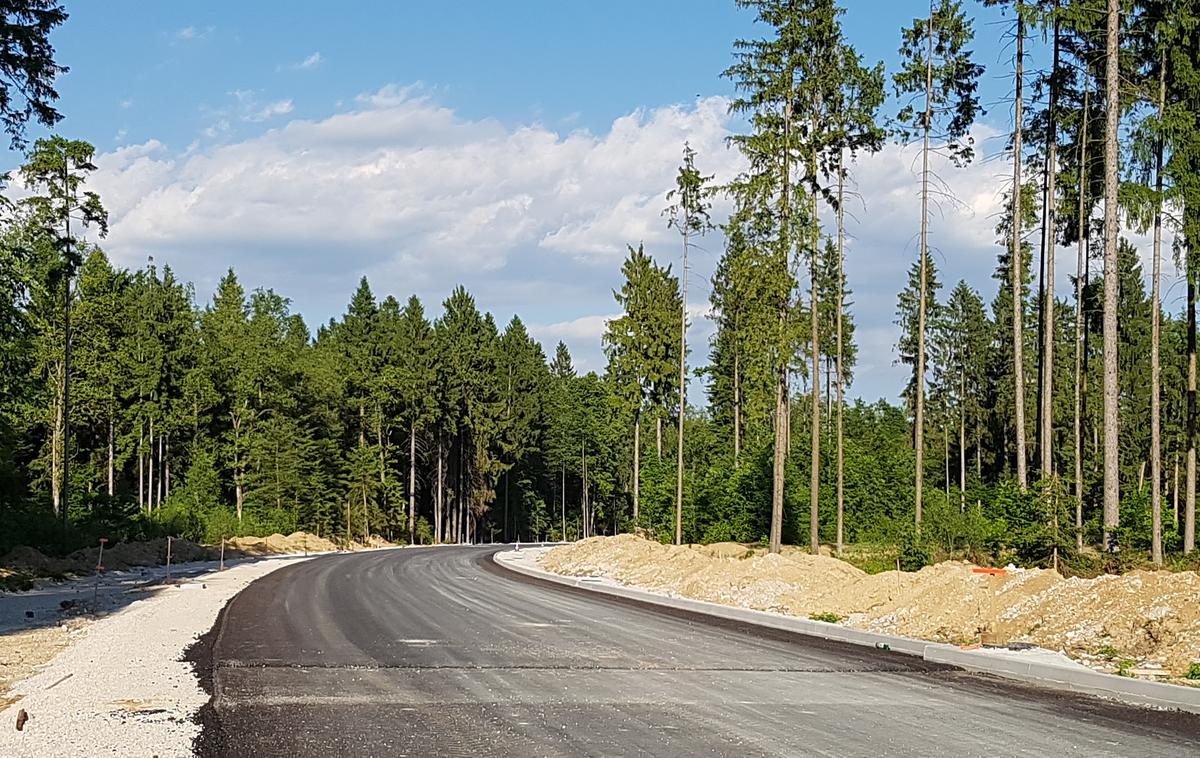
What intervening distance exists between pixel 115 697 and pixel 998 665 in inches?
426

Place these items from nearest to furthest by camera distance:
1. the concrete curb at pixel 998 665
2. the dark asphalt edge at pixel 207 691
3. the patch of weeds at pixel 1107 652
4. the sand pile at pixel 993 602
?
1. the dark asphalt edge at pixel 207 691
2. the concrete curb at pixel 998 665
3. the patch of weeds at pixel 1107 652
4. the sand pile at pixel 993 602

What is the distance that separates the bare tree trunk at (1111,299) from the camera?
22422 mm

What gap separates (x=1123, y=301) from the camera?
6719cm

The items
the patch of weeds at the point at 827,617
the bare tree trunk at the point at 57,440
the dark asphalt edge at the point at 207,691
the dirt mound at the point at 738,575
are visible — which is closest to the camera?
the dark asphalt edge at the point at 207,691

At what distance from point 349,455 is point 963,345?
48304 mm

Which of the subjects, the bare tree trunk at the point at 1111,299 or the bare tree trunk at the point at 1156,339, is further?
the bare tree trunk at the point at 1156,339

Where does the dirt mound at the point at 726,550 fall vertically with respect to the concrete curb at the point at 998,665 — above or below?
below

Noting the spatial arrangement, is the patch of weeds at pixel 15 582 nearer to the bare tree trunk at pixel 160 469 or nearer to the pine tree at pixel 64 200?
the pine tree at pixel 64 200

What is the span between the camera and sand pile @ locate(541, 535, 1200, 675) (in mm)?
14570

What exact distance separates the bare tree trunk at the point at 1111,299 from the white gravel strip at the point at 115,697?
1831 centimetres

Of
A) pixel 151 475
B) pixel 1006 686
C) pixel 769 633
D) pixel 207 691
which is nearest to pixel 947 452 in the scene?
pixel 151 475

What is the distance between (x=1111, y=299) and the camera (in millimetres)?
22953

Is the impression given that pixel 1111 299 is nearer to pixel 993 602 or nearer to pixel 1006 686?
pixel 993 602

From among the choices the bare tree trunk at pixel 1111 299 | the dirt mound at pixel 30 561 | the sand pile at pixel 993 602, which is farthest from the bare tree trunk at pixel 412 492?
the bare tree trunk at pixel 1111 299
